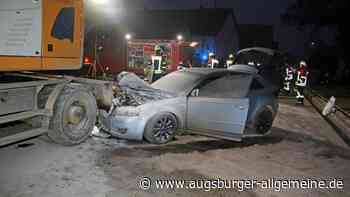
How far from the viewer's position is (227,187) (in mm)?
5051

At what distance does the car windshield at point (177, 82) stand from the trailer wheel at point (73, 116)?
1586mm

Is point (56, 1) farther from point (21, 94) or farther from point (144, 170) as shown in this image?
point (144, 170)

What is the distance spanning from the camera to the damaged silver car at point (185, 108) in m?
6.79

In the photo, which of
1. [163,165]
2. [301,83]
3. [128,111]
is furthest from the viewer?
[301,83]

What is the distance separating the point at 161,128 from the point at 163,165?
4.01 feet

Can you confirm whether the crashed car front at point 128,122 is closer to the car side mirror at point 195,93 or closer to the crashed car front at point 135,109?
the crashed car front at point 135,109

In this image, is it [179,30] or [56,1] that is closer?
[56,1]

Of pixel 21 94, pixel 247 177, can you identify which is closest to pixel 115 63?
pixel 21 94

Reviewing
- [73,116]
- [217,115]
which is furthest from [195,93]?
[73,116]

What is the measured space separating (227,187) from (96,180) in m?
1.79

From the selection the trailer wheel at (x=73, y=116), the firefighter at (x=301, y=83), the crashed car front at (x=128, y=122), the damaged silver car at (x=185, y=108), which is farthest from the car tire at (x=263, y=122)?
the firefighter at (x=301, y=83)

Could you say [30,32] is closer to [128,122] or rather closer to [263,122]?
[128,122]

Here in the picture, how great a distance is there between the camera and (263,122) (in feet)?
26.6

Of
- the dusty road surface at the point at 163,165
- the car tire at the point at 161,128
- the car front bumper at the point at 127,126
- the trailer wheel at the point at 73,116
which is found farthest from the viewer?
the car tire at the point at 161,128
